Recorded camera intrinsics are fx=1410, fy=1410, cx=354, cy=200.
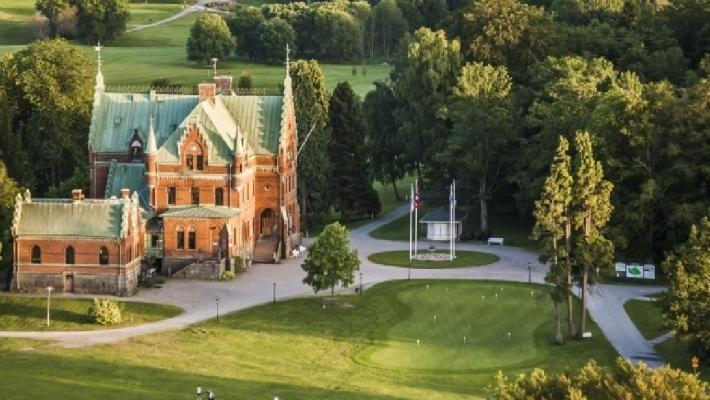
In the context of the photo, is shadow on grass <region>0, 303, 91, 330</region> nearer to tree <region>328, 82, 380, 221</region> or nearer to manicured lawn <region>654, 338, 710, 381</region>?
manicured lawn <region>654, 338, 710, 381</region>

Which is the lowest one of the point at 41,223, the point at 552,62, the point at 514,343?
the point at 514,343

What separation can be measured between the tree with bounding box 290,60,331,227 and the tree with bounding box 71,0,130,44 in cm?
7925

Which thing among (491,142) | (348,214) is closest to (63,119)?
(348,214)

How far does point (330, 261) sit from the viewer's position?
90.0m

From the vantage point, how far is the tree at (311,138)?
11888 centimetres

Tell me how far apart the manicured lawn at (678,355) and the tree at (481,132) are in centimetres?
3717

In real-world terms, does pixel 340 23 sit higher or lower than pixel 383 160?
higher

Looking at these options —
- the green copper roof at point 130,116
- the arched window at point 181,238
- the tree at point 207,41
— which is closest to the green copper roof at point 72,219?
the arched window at point 181,238

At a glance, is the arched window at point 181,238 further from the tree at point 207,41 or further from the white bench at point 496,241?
the tree at point 207,41

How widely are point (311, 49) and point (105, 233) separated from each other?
359 ft

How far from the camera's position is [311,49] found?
199 m

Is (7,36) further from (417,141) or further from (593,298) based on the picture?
(593,298)

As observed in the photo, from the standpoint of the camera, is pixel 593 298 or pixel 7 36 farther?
pixel 7 36

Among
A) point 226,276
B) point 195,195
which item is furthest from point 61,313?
point 195,195
